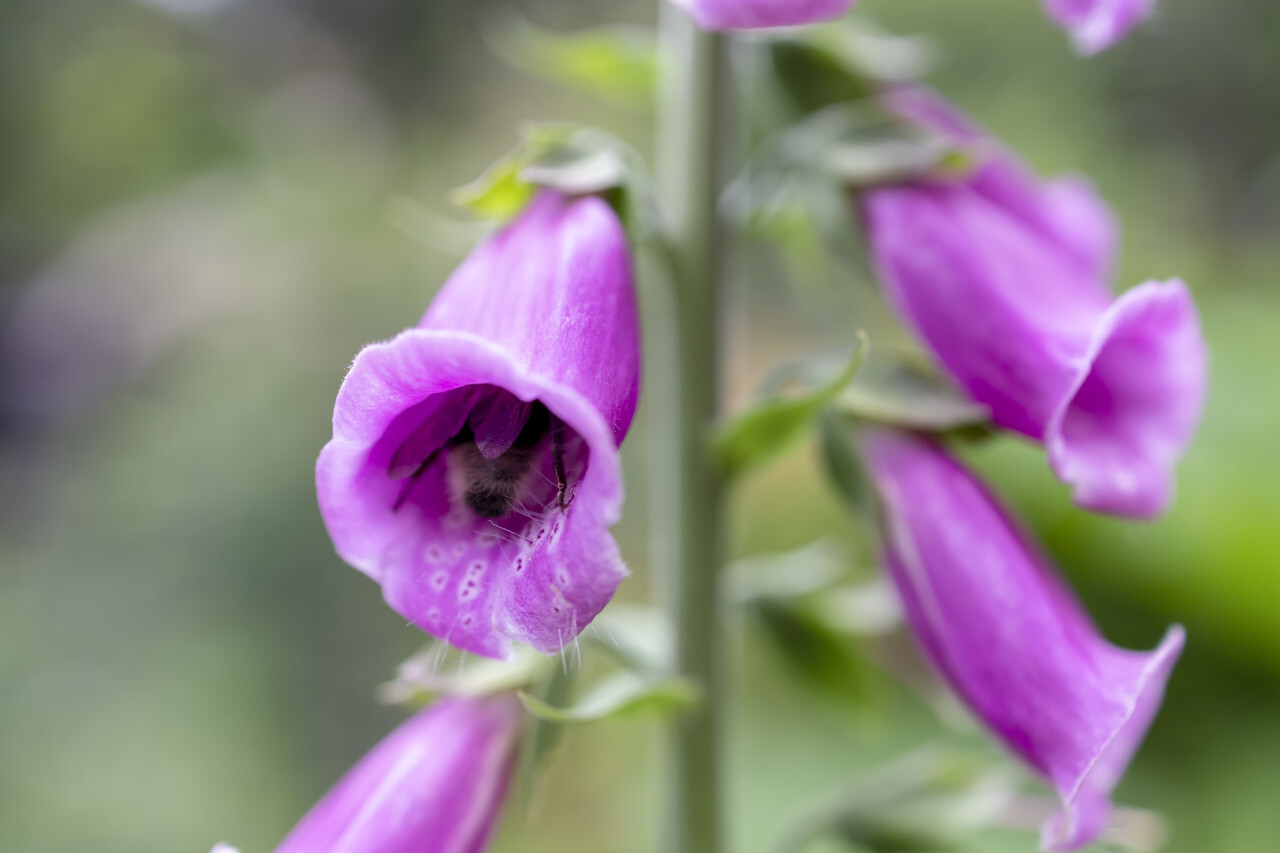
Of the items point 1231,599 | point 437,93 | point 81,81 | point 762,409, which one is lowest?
point 1231,599

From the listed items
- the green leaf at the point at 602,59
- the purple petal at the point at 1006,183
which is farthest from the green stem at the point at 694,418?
the purple petal at the point at 1006,183

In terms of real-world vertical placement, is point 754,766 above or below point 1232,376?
below

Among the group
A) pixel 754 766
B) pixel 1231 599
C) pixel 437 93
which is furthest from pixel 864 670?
pixel 437 93

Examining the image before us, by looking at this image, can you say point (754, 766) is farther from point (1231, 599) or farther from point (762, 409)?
point (762, 409)

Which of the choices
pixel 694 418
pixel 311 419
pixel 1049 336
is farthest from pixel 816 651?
pixel 311 419

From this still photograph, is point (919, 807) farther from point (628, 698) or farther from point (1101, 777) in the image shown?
point (628, 698)

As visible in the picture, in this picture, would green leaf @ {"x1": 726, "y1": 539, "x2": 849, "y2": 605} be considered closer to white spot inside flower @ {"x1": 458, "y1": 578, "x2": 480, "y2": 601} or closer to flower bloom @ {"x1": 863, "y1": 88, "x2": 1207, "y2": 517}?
flower bloom @ {"x1": 863, "y1": 88, "x2": 1207, "y2": 517}

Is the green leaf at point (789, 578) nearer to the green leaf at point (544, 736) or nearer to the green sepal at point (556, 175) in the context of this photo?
the green leaf at point (544, 736)
